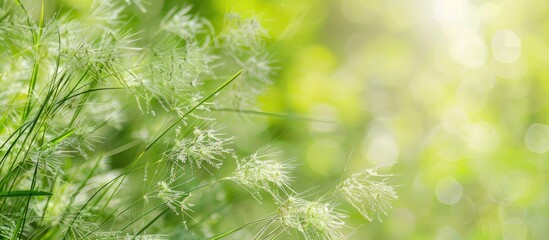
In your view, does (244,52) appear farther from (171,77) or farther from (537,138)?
(537,138)

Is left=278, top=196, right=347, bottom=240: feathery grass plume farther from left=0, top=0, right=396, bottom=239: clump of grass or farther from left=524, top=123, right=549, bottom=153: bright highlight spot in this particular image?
left=524, top=123, right=549, bottom=153: bright highlight spot

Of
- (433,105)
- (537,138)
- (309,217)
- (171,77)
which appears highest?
(171,77)

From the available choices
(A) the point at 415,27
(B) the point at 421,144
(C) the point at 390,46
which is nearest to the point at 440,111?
(B) the point at 421,144

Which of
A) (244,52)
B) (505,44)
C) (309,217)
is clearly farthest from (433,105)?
(309,217)

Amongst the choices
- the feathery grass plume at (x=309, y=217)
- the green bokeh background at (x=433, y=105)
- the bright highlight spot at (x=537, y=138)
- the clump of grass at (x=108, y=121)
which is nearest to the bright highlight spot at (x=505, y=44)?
the green bokeh background at (x=433, y=105)

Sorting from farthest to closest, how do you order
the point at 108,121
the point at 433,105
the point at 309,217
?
the point at 433,105
the point at 108,121
the point at 309,217

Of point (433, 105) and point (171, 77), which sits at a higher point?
point (171, 77)

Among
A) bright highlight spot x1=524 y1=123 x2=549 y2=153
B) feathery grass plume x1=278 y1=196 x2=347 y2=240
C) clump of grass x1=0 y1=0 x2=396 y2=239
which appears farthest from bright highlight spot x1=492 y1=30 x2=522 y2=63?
feathery grass plume x1=278 y1=196 x2=347 y2=240
